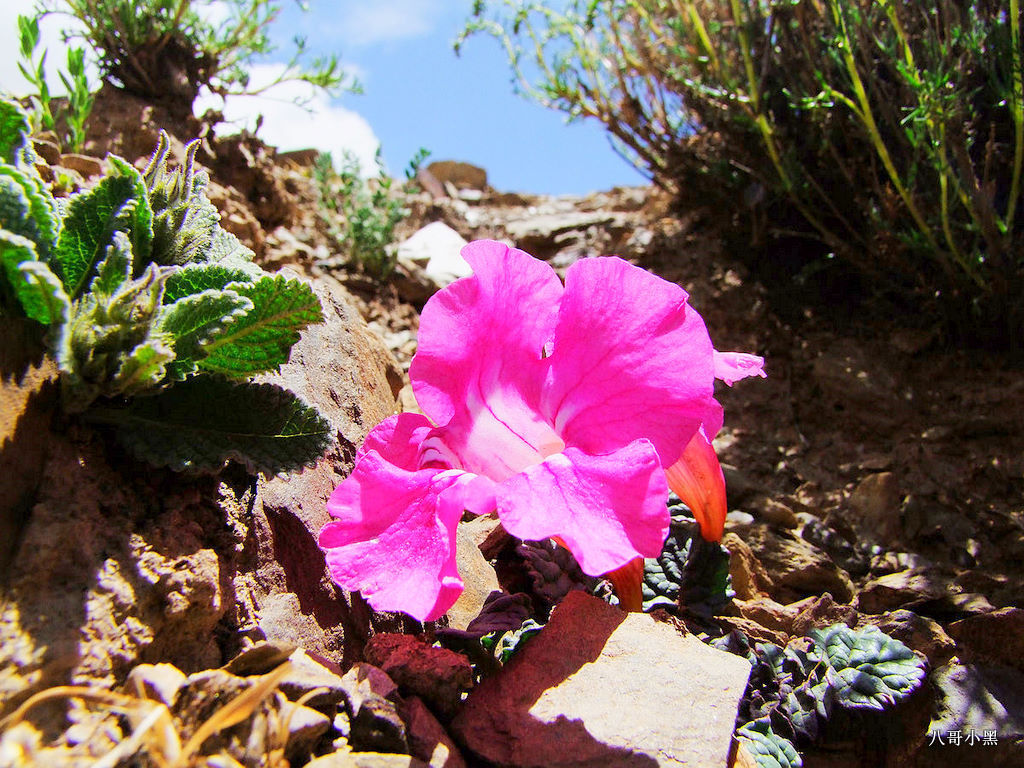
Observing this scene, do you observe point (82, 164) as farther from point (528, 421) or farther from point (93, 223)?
point (528, 421)

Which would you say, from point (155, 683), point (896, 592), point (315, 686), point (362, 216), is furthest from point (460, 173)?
point (155, 683)

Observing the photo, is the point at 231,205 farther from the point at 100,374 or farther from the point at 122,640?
the point at 122,640

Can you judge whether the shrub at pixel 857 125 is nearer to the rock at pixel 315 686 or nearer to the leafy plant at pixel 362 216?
the leafy plant at pixel 362 216

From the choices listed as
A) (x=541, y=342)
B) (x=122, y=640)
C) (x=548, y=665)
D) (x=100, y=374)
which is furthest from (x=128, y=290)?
(x=548, y=665)

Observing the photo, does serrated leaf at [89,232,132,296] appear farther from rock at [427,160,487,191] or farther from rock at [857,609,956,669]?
rock at [427,160,487,191]

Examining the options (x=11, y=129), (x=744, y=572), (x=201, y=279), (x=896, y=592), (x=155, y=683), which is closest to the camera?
(x=155, y=683)

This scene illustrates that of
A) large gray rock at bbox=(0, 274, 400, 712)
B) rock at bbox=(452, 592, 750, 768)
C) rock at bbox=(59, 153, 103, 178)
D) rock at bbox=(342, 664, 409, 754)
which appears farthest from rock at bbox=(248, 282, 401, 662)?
rock at bbox=(59, 153, 103, 178)

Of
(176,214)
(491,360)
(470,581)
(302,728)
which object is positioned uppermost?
(176,214)

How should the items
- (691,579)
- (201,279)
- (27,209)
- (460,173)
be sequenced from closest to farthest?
1. (27,209)
2. (201,279)
3. (691,579)
4. (460,173)
